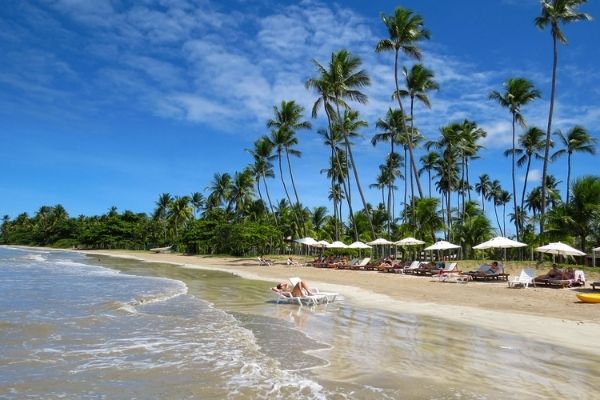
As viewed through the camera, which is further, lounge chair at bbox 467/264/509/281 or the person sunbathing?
the person sunbathing

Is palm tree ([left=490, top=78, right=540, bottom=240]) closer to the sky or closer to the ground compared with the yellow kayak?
closer to the sky

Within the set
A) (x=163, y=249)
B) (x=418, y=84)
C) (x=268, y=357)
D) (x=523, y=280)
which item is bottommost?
(x=268, y=357)

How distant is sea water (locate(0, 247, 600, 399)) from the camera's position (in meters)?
5.86

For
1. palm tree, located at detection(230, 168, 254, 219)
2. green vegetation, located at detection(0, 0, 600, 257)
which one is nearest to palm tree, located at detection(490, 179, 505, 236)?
green vegetation, located at detection(0, 0, 600, 257)

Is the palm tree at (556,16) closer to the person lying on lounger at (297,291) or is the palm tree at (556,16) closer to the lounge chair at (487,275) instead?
the lounge chair at (487,275)

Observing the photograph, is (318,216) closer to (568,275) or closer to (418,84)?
(418,84)

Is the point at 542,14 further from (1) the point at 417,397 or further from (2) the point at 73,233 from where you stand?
(2) the point at 73,233

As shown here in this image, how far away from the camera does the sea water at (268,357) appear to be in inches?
231

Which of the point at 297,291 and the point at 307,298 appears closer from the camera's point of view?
the point at 307,298

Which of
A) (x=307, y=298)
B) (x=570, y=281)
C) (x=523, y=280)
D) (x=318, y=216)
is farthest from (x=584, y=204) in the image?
(x=318, y=216)

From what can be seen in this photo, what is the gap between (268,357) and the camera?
7.69 meters

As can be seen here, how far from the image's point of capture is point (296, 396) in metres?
5.65

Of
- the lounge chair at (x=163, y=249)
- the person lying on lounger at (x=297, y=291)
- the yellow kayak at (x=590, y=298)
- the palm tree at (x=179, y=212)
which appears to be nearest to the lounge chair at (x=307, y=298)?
the person lying on lounger at (x=297, y=291)

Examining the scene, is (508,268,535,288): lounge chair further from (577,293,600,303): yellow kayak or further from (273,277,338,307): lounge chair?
(273,277,338,307): lounge chair
